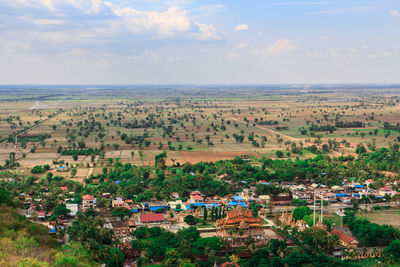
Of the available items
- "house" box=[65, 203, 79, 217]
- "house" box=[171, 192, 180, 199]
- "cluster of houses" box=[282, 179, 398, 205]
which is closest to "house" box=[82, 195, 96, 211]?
"house" box=[65, 203, 79, 217]

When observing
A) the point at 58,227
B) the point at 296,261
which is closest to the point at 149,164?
the point at 58,227

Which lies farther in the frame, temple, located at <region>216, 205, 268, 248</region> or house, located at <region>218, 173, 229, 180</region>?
house, located at <region>218, 173, 229, 180</region>

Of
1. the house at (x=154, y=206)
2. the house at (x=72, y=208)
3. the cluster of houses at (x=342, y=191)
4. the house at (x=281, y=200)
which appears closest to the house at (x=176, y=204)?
the house at (x=154, y=206)

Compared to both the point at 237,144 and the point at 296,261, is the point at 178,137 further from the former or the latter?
the point at 296,261

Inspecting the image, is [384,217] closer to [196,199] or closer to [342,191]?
[342,191]

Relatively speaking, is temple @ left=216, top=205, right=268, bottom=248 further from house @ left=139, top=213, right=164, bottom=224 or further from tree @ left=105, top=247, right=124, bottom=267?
tree @ left=105, top=247, right=124, bottom=267

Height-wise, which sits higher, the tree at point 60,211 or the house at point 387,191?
the tree at point 60,211

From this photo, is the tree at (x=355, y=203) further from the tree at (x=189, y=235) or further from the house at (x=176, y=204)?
the tree at (x=189, y=235)
